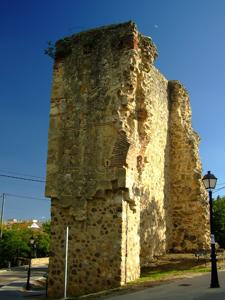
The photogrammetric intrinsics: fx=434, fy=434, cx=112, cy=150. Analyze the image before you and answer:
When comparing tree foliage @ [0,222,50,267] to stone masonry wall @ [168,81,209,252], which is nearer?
stone masonry wall @ [168,81,209,252]

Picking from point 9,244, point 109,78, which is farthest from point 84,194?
point 9,244

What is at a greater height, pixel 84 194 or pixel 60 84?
pixel 60 84

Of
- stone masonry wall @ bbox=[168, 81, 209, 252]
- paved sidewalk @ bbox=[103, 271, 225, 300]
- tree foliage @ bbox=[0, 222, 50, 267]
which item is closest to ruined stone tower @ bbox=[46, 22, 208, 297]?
paved sidewalk @ bbox=[103, 271, 225, 300]

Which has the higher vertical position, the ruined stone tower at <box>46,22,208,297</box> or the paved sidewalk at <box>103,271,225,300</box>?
the ruined stone tower at <box>46,22,208,297</box>

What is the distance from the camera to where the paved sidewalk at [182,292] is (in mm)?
10078

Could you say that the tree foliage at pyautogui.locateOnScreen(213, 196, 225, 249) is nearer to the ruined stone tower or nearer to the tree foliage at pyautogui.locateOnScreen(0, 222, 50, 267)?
the ruined stone tower

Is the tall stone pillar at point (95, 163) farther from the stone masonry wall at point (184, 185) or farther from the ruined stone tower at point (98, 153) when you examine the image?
the stone masonry wall at point (184, 185)

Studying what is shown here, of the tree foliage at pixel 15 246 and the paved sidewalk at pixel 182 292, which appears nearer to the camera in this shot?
the paved sidewalk at pixel 182 292

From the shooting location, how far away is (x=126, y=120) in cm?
1468

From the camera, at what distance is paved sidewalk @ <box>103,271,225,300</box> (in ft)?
33.1

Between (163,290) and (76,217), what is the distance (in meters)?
4.22

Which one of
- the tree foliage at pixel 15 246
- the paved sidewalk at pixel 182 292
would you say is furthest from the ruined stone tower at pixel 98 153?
the tree foliage at pixel 15 246

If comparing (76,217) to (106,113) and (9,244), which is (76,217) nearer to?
(106,113)

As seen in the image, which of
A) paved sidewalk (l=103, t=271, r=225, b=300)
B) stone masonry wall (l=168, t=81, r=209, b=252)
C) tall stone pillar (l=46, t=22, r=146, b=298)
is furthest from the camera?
stone masonry wall (l=168, t=81, r=209, b=252)
